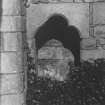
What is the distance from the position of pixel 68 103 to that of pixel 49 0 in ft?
4.84

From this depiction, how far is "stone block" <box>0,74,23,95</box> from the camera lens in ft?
12.3

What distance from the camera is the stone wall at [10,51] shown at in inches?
146

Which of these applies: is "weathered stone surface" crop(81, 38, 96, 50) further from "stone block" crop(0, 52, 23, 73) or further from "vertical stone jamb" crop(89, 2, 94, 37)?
"stone block" crop(0, 52, 23, 73)

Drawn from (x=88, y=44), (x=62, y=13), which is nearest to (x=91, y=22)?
(x=88, y=44)

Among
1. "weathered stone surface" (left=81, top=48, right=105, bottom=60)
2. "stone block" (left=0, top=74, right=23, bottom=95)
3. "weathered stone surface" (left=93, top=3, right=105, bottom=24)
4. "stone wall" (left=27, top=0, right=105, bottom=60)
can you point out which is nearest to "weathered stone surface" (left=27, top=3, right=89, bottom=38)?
"stone wall" (left=27, top=0, right=105, bottom=60)

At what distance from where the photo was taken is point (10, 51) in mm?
3744

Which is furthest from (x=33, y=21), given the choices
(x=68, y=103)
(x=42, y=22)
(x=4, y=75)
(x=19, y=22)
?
(x=68, y=103)

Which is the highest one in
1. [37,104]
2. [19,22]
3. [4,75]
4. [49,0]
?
[49,0]

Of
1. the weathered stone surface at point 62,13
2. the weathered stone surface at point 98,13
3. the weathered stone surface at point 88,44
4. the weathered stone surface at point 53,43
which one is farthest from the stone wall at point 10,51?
the weathered stone surface at point 98,13

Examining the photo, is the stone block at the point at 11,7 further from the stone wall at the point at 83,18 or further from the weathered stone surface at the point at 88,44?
the weathered stone surface at the point at 88,44

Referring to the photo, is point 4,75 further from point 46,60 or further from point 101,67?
point 101,67

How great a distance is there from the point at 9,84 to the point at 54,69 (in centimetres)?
80

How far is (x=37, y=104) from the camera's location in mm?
4133

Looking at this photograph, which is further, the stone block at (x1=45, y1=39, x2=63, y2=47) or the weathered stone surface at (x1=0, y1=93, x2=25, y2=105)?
the stone block at (x1=45, y1=39, x2=63, y2=47)
